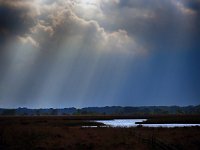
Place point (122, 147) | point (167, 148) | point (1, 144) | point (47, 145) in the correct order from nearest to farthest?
point (167, 148), point (122, 147), point (47, 145), point (1, 144)

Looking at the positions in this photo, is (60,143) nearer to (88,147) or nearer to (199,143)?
(88,147)

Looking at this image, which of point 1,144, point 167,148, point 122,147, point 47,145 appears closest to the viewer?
point 167,148

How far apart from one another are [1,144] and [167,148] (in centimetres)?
1915

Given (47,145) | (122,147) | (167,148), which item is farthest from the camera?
(47,145)

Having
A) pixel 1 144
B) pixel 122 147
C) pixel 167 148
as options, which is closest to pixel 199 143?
pixel 167 148

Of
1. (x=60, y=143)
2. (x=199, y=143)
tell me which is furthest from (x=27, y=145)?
(x=199, y=143)

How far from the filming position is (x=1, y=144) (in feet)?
119

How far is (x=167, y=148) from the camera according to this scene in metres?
28.0

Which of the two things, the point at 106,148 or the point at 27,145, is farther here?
the point at 27,145

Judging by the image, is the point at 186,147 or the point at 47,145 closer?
the point at 186,147

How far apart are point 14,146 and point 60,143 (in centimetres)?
495

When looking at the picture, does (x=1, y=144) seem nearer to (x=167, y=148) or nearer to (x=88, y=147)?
(x=88, y=147)

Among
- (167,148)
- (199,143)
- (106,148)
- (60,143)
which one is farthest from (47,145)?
(199,143)

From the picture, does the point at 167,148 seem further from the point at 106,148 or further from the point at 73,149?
the point at 73,149
